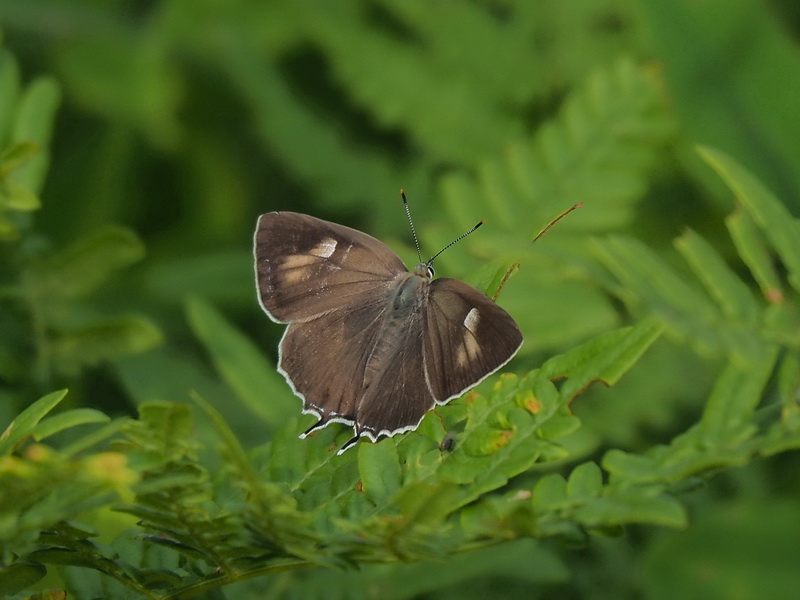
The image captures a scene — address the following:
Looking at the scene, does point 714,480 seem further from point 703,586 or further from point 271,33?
point 271,33

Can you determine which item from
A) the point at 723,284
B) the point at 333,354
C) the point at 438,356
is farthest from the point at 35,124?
the point at 723,284

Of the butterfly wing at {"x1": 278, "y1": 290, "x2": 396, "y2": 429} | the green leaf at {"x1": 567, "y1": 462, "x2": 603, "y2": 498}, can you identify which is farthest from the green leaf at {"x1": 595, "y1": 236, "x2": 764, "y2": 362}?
the butterfly wing at {"x1": 278, "y1": 290, "x2": 396, "y2": 429}

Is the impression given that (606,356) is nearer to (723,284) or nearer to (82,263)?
(723,284)

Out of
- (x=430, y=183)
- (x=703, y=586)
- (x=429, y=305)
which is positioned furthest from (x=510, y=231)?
(x=703, y=586)

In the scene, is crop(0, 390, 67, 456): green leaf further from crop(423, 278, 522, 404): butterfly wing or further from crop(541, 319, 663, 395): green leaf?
crop(541, 319, 663, 395): green leaf

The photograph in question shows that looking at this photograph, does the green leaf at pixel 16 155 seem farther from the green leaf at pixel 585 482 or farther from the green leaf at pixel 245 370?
the green leaf at pixel 585 482

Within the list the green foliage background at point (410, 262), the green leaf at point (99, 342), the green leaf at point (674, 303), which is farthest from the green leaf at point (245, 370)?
the green leaf at point (674, 303)
